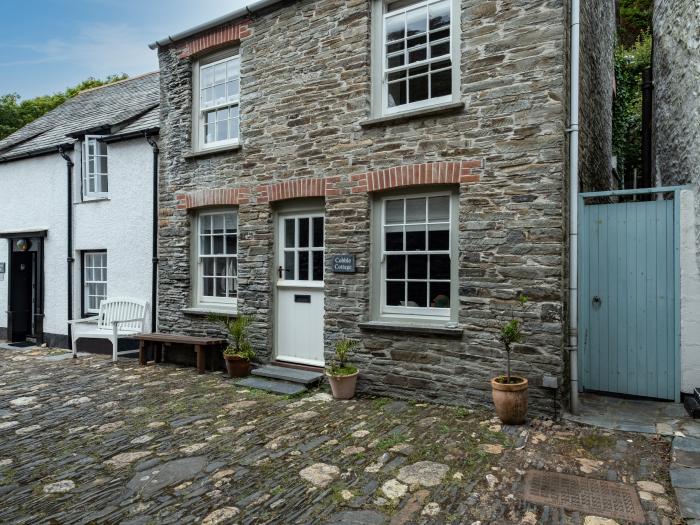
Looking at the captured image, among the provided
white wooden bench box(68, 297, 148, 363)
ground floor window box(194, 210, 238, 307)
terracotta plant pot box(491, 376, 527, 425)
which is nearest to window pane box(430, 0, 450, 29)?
ground floor window box(194, 210, 238, 307)

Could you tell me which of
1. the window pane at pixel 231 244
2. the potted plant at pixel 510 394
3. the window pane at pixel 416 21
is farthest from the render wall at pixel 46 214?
the potted plant at pixel 510 394

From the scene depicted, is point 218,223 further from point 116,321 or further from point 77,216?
point 77,216

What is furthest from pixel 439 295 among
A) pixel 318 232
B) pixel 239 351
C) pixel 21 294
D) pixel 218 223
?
pixel 21 294

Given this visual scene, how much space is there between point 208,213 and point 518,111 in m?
5.64

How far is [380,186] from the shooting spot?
254 inches

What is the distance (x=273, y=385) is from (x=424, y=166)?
12.2ft

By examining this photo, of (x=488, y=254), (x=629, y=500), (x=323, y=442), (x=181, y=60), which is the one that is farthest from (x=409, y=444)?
(x=181, y=60)

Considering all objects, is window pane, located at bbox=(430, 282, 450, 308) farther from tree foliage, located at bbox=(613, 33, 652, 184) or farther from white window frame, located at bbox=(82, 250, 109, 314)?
white window frame, located at bbox=(82, 250, 109, 314)

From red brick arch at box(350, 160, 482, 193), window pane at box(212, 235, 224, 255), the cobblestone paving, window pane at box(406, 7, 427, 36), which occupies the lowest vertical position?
the cobblestone paving

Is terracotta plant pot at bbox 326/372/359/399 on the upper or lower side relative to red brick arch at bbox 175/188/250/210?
lower

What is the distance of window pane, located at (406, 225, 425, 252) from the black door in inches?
404

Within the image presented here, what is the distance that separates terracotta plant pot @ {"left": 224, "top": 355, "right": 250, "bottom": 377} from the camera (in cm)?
760

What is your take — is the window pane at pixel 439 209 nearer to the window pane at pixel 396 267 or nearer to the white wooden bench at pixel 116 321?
the window pane at pixel 396 267

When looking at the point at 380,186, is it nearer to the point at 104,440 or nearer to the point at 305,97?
the point at 305,97
